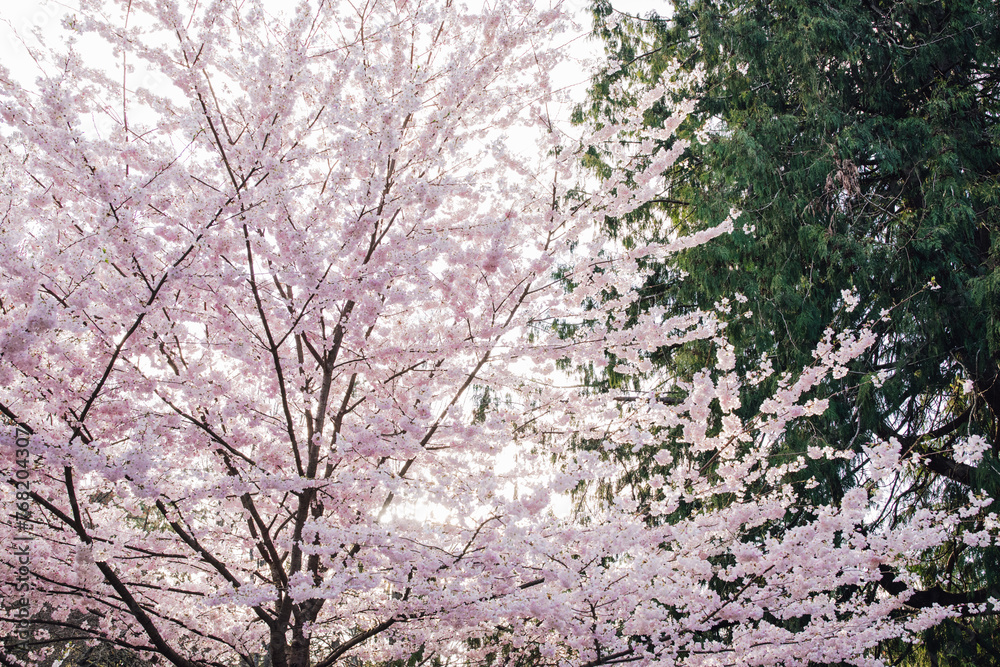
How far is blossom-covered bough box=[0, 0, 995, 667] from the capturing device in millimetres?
2613

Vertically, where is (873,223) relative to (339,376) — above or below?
above

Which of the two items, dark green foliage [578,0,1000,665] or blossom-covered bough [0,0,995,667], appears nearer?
blossom-covered bough [0,0,995,667]

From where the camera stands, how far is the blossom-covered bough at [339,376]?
2613mm

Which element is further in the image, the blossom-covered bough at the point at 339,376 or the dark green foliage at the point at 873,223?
the dark green foliage at the point at 873,223

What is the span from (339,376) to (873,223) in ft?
16.6

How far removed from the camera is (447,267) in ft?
11.0

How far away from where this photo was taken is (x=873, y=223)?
5770 mm

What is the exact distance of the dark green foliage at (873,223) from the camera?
521 cm

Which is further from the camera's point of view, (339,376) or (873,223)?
(873,223)

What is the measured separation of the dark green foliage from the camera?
5.21 meters

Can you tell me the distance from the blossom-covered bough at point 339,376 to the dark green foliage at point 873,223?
98.5 inches

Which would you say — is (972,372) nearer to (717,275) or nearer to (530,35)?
(717,275)

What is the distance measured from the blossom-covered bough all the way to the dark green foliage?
2503 mm

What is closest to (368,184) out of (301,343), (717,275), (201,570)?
(301,343)
